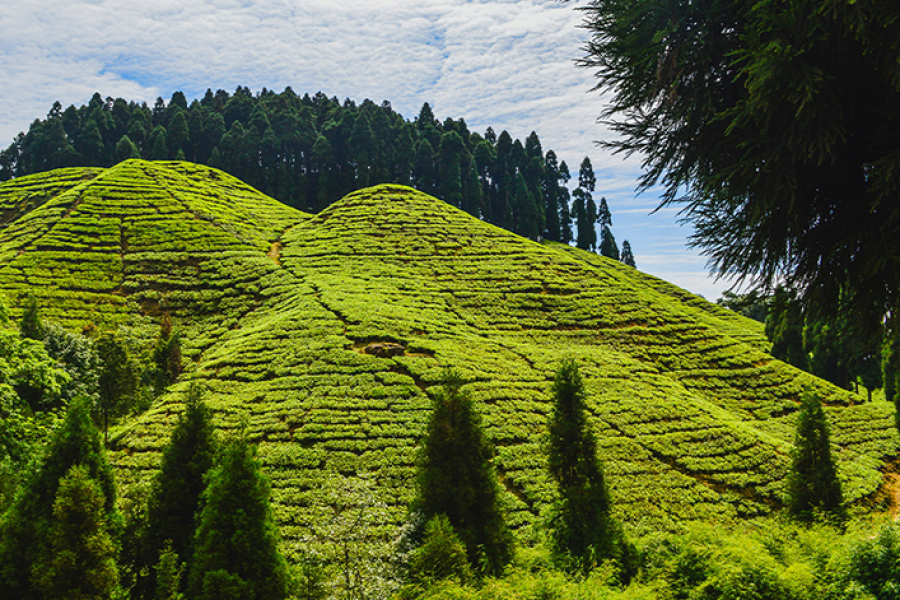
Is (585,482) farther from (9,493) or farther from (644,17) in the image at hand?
(9,493)

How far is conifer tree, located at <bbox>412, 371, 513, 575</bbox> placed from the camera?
47.8ft

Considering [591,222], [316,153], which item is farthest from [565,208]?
[316,153]

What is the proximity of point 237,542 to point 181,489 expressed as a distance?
408cm

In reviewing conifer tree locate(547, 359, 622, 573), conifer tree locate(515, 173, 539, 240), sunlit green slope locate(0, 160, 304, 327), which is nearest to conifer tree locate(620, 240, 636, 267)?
conifer tree locate(515, 173, 539, 240)

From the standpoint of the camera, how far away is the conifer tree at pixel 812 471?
64.4 feet

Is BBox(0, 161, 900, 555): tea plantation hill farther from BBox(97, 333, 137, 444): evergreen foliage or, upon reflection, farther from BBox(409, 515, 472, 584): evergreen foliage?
BBox(409, 515, 472, 584): evergreen foliage

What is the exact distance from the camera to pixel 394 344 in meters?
31.7

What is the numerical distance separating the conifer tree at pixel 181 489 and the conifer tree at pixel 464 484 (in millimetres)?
6624

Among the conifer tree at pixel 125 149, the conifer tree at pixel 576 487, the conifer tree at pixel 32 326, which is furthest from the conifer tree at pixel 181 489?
the conifer tree at pixel 125 149

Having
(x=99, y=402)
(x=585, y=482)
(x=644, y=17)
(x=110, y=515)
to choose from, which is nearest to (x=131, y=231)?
(x=99, y=402)

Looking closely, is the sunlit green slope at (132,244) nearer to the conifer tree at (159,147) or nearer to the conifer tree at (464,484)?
the conifer tree at (159,147)

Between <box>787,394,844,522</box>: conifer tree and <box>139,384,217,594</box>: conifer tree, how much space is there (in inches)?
879

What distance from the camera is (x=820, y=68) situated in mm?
4484

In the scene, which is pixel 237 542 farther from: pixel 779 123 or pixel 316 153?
pixel 316 153
